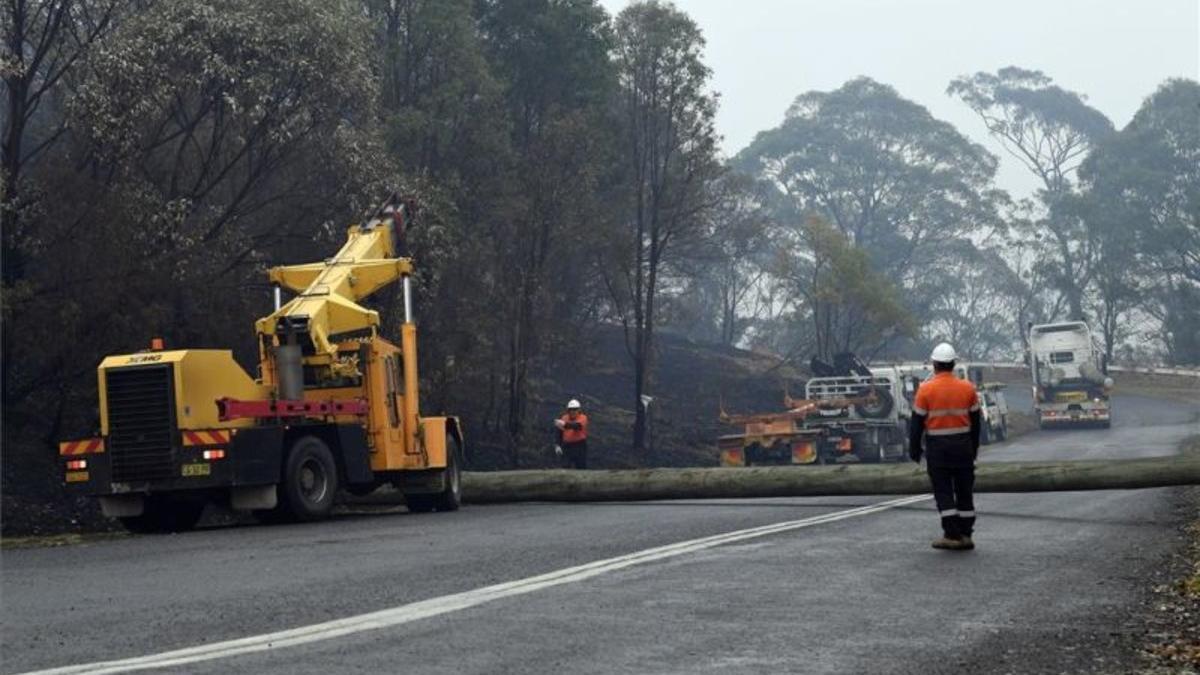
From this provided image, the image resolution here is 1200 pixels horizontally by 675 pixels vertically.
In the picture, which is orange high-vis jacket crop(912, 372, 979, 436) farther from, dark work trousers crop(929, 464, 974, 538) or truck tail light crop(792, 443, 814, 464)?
truck tail light crop(792, 443, 814, 464)

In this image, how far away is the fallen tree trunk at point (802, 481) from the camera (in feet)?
A: 70.4

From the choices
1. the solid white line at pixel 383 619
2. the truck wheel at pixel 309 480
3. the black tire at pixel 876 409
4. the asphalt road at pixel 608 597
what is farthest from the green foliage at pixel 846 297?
the solid white line at pixel 383 619

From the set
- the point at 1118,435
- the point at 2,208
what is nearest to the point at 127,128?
the point at 2,208

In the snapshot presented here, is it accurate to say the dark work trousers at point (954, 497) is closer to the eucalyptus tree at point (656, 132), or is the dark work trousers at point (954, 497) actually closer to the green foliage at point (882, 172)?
the eucalyptus tree at point (656, 132)

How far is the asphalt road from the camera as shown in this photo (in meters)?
8.73

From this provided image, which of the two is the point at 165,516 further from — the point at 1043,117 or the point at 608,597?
the point at 1043,117

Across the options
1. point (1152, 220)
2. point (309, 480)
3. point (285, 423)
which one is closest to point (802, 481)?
point (309, 480)

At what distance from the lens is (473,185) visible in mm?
44562

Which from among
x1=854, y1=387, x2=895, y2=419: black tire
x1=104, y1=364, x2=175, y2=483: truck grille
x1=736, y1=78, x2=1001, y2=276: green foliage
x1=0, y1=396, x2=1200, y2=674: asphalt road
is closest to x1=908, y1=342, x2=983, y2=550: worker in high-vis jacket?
x1=0, y1=396, x2=1200, y2=674: asphalt road

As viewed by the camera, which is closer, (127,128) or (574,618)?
(574,618)

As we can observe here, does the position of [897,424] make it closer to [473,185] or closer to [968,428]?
[473,185]

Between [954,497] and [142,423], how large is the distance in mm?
10469

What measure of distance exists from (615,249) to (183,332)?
831 inches

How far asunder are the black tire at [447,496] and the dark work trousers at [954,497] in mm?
10951
